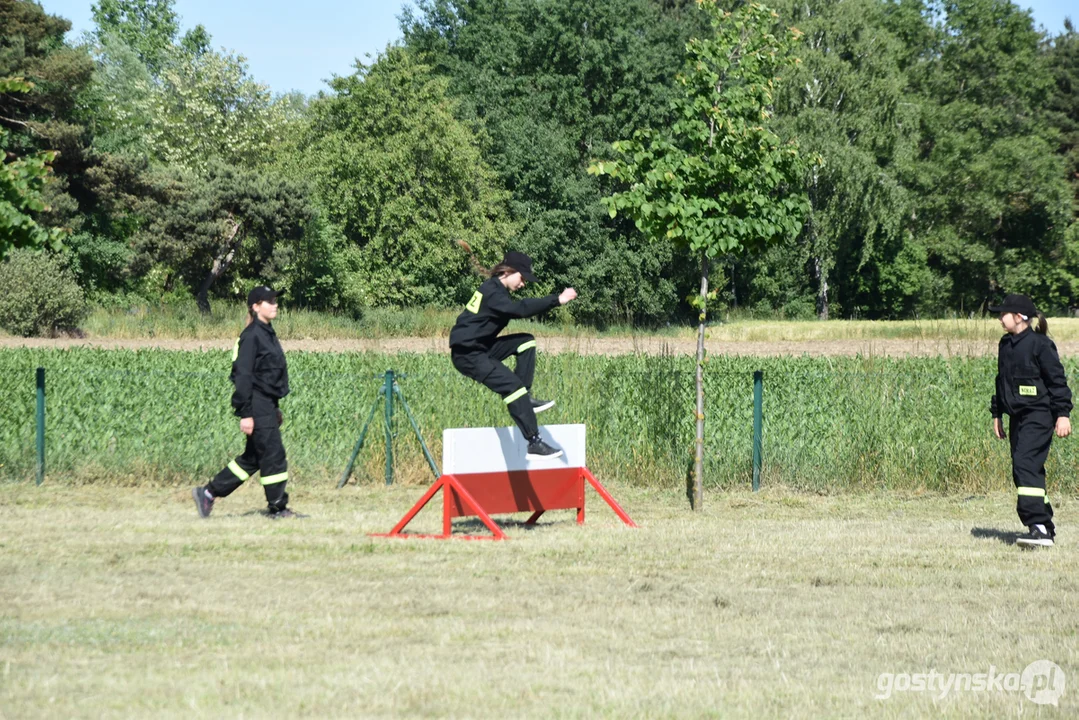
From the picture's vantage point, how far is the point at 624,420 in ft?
51.5

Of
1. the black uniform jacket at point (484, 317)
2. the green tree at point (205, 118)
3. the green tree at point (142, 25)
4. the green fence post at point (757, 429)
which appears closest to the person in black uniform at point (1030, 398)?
the black uniform jacket at point (484, 317)

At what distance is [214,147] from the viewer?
6091cm

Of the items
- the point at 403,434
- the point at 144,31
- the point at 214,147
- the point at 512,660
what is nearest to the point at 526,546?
the point at 512,660

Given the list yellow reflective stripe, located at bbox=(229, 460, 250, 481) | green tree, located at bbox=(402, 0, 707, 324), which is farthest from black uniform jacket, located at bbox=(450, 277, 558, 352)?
green tree, located at bbox=(402, 0, 707, 324)

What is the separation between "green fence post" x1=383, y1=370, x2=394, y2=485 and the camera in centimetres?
1546

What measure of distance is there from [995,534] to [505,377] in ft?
15.1

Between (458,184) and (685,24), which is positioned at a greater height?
(685,24)

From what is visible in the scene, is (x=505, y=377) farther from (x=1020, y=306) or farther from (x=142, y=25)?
(x=142, y=25)

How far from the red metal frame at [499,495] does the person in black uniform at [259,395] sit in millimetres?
1369

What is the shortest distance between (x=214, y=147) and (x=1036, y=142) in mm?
37508

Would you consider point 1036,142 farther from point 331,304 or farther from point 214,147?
point 214,147

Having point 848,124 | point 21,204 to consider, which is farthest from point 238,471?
point 848,124

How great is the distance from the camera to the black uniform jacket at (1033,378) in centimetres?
1007

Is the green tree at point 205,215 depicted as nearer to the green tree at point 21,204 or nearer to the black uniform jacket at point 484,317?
the green tree at point 21,204
